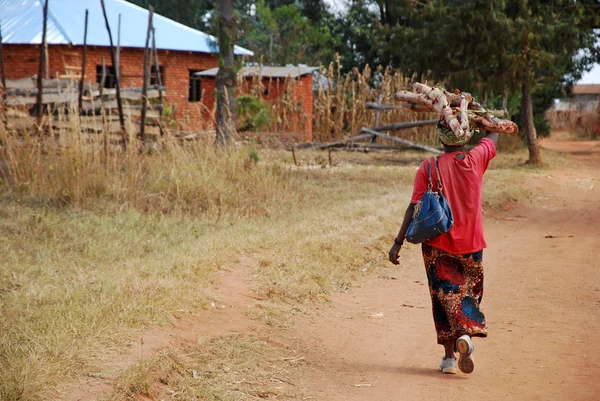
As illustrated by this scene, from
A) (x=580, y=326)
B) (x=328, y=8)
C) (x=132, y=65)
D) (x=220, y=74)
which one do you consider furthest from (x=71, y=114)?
(x=328, y=8)

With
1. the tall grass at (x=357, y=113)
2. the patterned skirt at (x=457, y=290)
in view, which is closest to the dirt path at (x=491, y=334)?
the patterned skirt at (x=457, y=290)

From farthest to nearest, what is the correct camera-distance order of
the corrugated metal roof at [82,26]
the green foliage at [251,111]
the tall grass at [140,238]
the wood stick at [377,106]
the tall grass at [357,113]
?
the corrugated metal roof at [82,26] → the tall grass at [357,113] → the wood stick at [377,106] → the green foliage at [251,111] → the tall grass at [140,238]

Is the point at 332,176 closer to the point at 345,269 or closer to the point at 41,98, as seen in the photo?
the point at 41,98

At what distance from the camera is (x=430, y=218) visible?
Answer: 4.37 metres

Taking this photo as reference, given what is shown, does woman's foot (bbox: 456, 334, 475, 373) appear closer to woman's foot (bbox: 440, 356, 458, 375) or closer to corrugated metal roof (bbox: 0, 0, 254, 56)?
woman's foot (bbox: 440, 356, 458, 375)

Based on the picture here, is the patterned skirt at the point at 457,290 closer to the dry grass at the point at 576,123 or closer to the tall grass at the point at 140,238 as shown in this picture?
the tall grass at the point at 140,238

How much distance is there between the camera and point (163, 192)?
981cm

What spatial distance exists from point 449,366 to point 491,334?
3.60 feet

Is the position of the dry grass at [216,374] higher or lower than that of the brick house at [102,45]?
lower

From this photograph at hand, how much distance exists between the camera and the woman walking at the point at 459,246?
14.8ft

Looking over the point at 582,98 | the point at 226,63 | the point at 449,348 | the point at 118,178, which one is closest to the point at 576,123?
the point at 582,98

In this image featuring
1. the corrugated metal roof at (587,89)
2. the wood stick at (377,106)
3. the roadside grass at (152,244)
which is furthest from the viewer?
the corrugated metal roof at (587,89)

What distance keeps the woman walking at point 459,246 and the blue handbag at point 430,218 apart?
0.09 m

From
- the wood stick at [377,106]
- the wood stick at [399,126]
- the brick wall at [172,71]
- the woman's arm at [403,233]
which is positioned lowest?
the woman's arm at [403,233]
